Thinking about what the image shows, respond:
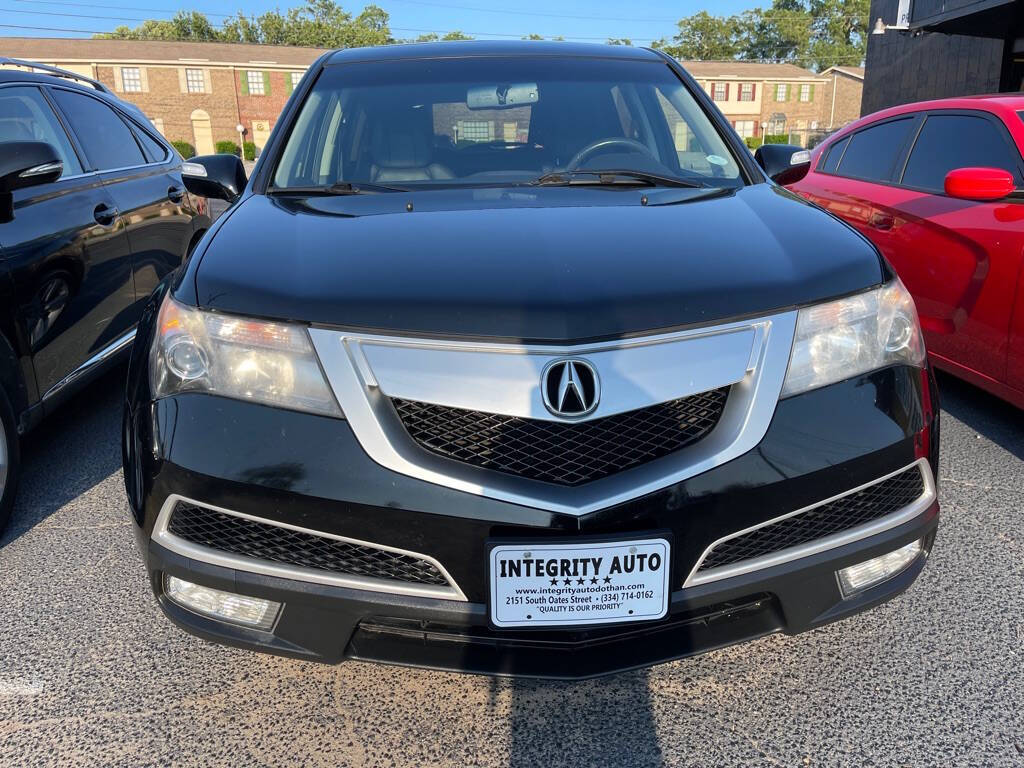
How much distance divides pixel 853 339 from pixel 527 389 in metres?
0.73

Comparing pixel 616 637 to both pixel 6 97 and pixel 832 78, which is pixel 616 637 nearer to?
pixel 6 97

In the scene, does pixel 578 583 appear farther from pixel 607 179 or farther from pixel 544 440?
pixel 607 179

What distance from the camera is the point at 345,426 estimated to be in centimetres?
152

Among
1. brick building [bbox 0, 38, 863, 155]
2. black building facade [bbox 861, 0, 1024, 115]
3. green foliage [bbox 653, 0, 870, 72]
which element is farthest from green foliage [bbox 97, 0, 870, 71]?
black building facade [bbox 861, 0, 1024, 115]

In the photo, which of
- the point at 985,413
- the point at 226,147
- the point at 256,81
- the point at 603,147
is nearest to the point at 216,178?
the point at 603,147

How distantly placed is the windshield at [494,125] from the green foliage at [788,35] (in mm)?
81273

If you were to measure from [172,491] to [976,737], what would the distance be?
70.4 inches

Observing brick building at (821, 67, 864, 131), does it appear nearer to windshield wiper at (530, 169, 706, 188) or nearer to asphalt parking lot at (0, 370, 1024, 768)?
windshield wiper at (530, 169, 706, 188)

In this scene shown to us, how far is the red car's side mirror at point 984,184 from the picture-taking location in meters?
3.34

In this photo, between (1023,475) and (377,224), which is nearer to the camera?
(377,224)

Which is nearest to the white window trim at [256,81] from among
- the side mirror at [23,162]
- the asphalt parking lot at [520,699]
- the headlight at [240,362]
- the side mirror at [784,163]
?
the side mirror at [23,162]

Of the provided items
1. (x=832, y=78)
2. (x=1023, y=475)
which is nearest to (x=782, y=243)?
(x=1023, y=475)

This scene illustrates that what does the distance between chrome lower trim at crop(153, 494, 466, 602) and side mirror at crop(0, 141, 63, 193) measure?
68.5 inches

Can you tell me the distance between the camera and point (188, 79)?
43.4 metres
